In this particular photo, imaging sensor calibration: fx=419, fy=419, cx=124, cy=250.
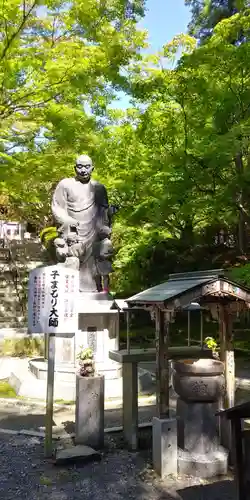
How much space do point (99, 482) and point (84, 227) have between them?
595 cm

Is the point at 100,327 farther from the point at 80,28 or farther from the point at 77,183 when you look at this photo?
the point at 80,28

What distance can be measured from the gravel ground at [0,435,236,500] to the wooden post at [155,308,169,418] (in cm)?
71

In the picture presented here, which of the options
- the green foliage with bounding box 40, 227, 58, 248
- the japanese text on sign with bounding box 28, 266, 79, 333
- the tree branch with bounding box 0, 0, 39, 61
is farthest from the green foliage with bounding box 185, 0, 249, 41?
the japanese text on sign with bounding box 28, 266, 79, 333

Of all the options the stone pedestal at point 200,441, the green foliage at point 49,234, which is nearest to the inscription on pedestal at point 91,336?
the stone pedestal at point 200,441

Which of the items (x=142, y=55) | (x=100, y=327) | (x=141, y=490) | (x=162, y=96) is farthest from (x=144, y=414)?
(x=142, y=55)

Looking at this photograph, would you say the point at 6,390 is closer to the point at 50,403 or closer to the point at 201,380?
the point at 50,403

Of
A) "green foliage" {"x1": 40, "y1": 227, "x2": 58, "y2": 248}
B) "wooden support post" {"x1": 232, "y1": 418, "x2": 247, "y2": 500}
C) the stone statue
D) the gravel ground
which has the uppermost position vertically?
"green foliage" {"x1": 40, "y1": 227, "x2": 58, "y2": 248}

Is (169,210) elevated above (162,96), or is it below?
below

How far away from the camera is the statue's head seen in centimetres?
945

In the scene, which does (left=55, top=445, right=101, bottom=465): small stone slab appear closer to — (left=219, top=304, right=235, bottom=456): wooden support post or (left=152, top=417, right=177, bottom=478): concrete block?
(left=152, top=417, right=177, bottom=478): concrete block

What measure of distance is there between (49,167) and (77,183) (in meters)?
1.00

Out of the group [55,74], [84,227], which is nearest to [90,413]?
[84,227]

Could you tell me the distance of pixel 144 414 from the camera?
23.1 feet

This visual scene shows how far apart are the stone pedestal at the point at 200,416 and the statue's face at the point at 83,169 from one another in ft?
19.2
